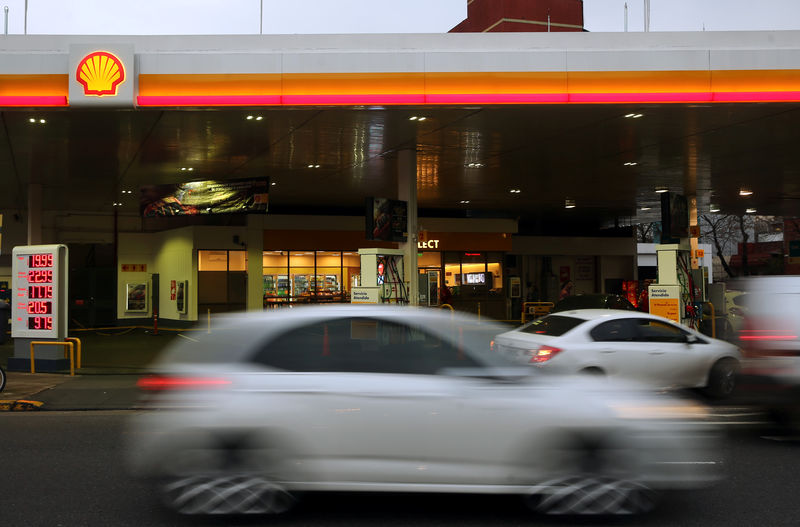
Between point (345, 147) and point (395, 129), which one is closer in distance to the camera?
point (395, 129)

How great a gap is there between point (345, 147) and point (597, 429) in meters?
13.3

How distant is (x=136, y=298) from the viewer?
101 ft

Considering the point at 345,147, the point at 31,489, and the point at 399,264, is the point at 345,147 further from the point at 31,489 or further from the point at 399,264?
the point at 31,489

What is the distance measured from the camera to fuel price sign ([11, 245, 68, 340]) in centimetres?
1491

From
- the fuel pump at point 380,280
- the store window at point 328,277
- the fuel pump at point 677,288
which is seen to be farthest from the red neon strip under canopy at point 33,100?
the store window at point 328,277

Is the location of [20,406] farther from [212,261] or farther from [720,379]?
[212,261]

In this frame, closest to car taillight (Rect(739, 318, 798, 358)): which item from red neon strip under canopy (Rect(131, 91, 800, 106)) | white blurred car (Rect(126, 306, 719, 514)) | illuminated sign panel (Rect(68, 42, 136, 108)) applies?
white blurred car (Rect(126, 306, 719, 514))

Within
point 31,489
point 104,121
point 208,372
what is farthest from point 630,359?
point 104,121

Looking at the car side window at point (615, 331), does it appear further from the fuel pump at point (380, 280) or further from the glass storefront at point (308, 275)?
the glass storefront at point (308, 275)

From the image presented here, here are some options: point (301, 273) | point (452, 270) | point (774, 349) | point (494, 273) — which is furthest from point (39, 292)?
point (494, 273)

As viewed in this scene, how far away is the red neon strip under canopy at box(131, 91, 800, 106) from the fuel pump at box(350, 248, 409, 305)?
4.81m

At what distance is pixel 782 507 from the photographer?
5750mm

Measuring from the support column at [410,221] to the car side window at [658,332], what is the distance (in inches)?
295

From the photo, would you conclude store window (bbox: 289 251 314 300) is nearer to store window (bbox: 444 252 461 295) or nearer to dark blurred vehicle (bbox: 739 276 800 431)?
store window (bbox: 444 252 461 295)
